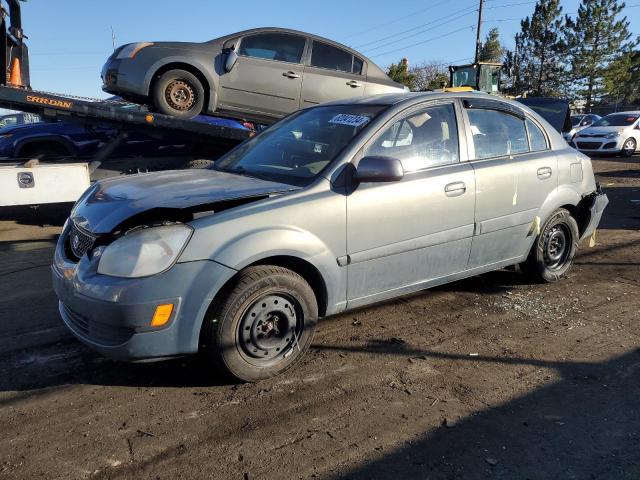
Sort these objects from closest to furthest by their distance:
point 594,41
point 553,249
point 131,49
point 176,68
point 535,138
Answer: point 535,138 → point 553,249 → point 131,49 → point 176,68 → point 594,41

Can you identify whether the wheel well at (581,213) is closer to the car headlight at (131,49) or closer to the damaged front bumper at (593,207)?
the damaged front bumper at (593,207)

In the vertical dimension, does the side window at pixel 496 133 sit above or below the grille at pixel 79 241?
above

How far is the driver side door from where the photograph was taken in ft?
11.9

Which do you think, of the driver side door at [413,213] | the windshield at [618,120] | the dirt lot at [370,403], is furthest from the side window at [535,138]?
the windshield at [618,120]

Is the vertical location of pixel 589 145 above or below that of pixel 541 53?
below

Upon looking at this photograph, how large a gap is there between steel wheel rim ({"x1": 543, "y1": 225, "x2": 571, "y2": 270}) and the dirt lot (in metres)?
0.56

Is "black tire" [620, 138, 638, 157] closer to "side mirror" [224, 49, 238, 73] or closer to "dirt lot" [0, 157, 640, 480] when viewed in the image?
"side mirror" [224, 49, 238, 73]

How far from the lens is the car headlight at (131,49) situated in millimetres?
7645

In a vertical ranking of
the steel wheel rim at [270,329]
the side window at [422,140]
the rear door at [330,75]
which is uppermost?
the rear door at [330,75]

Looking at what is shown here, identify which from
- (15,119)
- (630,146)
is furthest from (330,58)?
(630,146)

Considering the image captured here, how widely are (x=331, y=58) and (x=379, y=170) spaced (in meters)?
5.53

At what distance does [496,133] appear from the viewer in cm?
455

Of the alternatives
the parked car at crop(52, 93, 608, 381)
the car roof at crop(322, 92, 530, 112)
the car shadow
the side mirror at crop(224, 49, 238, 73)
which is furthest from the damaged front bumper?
the side mirror at crop(224, 49, 238, 73)

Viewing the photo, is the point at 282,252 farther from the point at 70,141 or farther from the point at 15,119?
the point at 15,119
